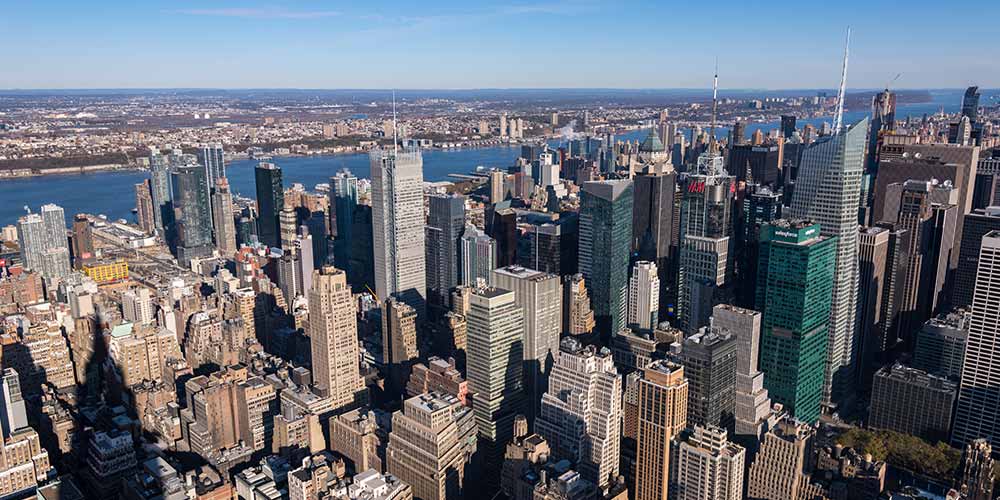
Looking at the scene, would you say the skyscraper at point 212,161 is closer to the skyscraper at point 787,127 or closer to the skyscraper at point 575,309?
the skyscraper at point 575,309

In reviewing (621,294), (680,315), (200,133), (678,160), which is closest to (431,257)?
(621,294)

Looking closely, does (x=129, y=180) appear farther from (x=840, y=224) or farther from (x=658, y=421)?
(x=658, y=421)

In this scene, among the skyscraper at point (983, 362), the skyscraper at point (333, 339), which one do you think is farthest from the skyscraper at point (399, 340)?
the skyscraper at point (983, 362)

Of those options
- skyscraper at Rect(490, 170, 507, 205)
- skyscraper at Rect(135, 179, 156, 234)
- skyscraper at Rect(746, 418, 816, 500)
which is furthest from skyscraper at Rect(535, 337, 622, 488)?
skyscraper at Rect(135, 179, 156, 234)

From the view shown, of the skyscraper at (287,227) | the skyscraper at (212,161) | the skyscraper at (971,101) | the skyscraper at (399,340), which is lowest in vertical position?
the skyscraper at (399,340)

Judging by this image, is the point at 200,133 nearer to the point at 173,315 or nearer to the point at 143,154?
the point at 143,154

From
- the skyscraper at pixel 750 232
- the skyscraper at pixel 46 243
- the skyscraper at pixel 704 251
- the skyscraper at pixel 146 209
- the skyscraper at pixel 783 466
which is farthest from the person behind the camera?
the skyscraper at pixel 146 209
